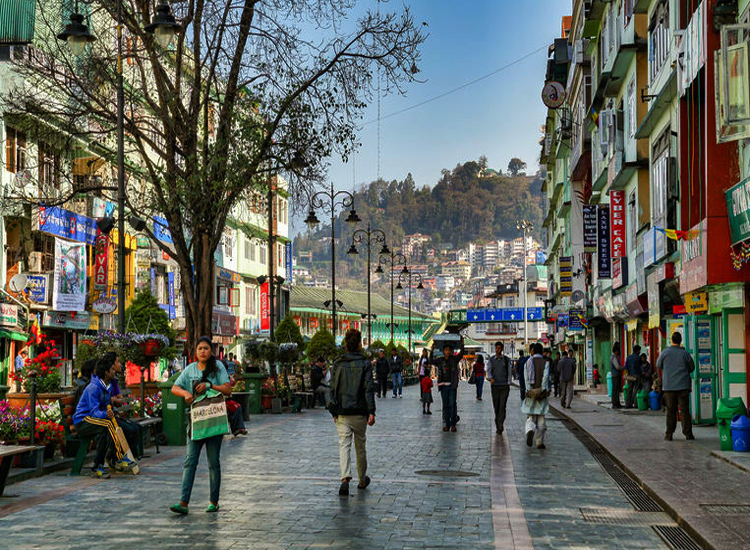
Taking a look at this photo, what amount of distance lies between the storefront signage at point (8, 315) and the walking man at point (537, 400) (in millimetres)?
21117

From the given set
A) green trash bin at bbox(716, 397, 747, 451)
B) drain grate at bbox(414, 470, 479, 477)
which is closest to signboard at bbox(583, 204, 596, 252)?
green trash bin at bbox(716, 397, 747, 451)

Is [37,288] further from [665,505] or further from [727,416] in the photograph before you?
[665,505]

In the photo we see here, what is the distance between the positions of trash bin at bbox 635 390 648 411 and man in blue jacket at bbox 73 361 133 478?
61.7ft

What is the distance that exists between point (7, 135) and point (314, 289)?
234ft

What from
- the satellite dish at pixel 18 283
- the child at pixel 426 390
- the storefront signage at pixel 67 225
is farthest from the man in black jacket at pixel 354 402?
the storefront signage at pixel 67 225

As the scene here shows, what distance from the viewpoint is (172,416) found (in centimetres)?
1870

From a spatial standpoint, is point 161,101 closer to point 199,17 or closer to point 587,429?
point 199,17

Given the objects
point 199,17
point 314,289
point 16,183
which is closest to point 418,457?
point 199,17

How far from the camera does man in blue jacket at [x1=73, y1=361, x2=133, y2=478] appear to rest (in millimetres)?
13992

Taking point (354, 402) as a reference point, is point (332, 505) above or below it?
below

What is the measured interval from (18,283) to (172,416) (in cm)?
1947

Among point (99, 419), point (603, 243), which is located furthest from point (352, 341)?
point (603, 243)

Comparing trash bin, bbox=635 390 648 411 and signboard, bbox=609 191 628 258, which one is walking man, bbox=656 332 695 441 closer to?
trash bin, bbox=635 390 648 411

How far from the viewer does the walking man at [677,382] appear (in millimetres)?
18594
